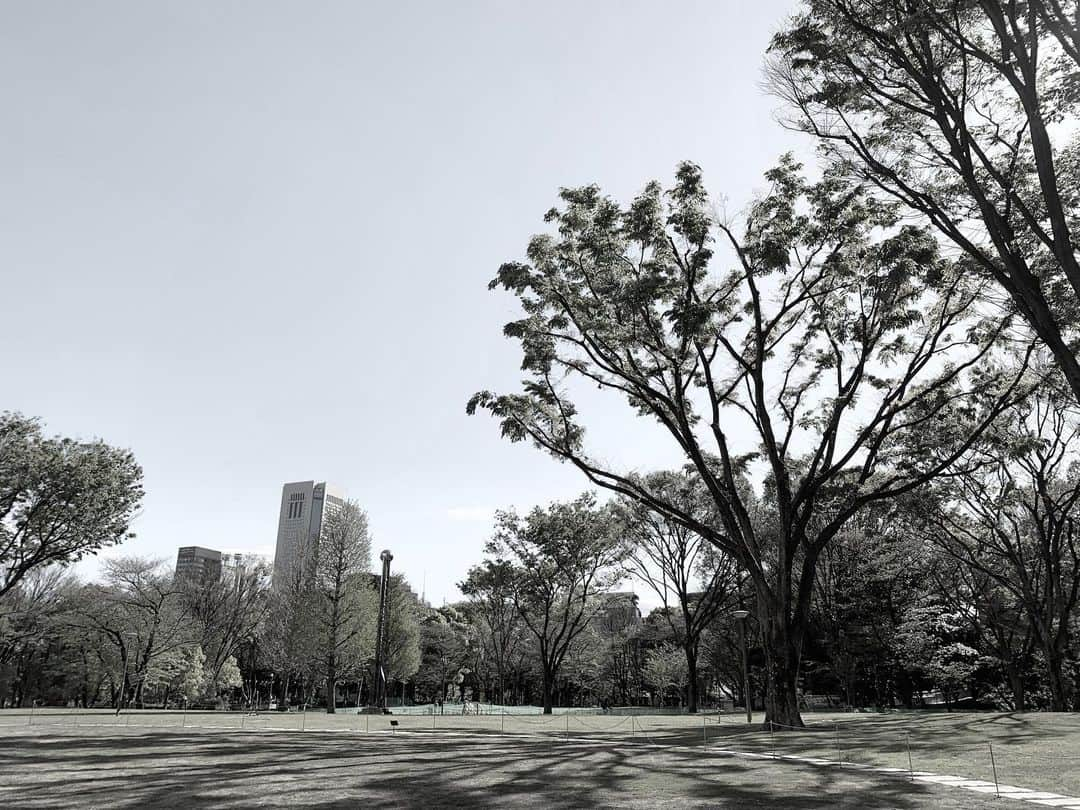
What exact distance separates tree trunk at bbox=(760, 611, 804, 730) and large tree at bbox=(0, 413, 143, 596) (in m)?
29.1

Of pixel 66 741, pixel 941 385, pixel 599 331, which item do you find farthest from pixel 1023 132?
pixel 66 741

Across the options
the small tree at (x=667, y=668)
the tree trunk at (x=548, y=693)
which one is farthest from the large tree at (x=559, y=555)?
the small tree at (x=667, y=668)

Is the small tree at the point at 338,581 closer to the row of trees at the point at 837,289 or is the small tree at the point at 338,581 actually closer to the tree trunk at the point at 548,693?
the tree trunk at the point at 548,693

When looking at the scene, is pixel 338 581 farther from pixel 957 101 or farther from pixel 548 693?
pixel 957 101

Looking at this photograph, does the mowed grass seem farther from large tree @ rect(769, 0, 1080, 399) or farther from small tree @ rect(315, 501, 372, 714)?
small tree @ rect(315, 501, 372, 714)

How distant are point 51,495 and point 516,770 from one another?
92.6 ft

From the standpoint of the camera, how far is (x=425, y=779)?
413 inches

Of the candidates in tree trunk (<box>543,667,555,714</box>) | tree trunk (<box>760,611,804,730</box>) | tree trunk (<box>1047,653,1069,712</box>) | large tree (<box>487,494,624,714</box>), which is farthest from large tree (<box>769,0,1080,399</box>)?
tree trunk (<box>543,667,555,714</box>)

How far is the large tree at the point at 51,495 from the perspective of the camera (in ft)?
97.1

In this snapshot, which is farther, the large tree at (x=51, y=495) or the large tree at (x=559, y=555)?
the large tree at (x=559, y=555)

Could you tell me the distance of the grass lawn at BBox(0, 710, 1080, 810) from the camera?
340 inches

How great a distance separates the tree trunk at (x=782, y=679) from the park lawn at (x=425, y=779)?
21.2 feet

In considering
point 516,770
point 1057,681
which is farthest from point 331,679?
point 1057,681

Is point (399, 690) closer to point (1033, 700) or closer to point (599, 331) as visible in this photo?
point (1033, 700)
